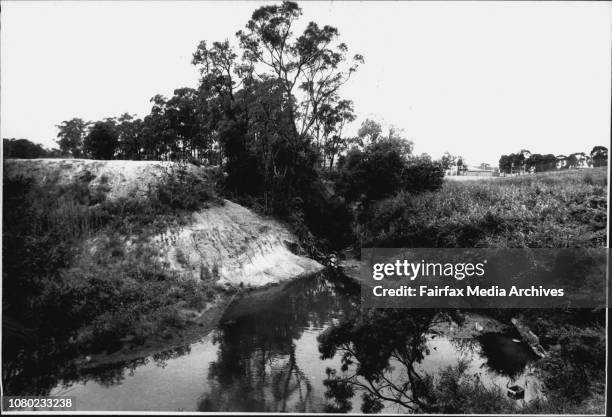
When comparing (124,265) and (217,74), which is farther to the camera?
(217,74)

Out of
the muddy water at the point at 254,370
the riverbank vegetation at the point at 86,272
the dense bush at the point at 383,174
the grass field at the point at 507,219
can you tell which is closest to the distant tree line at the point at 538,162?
the grass field at the point at 507,219

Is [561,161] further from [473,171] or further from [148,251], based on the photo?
[148,251]

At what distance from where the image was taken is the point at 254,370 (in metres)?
11.4

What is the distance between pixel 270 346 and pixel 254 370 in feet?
6.18

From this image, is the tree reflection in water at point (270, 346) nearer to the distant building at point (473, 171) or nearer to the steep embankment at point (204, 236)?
the steep embankment at point (204, 236)

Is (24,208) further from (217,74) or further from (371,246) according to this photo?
(217,74)

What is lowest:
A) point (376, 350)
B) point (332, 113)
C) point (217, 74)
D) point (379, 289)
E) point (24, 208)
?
point (376, 350)

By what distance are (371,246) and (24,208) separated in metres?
11.5

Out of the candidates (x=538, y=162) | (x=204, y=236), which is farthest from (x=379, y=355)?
(x=538, y=162)

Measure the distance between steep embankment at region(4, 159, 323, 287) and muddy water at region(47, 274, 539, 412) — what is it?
4.60m

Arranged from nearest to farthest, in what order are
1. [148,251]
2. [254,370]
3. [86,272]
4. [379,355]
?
1. [379,355]
2. [254,370]
3. [86,272]
4. [148,251]

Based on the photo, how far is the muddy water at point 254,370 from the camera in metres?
9.67

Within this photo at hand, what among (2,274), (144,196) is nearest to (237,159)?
(144,196)

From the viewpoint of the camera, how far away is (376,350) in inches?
352
